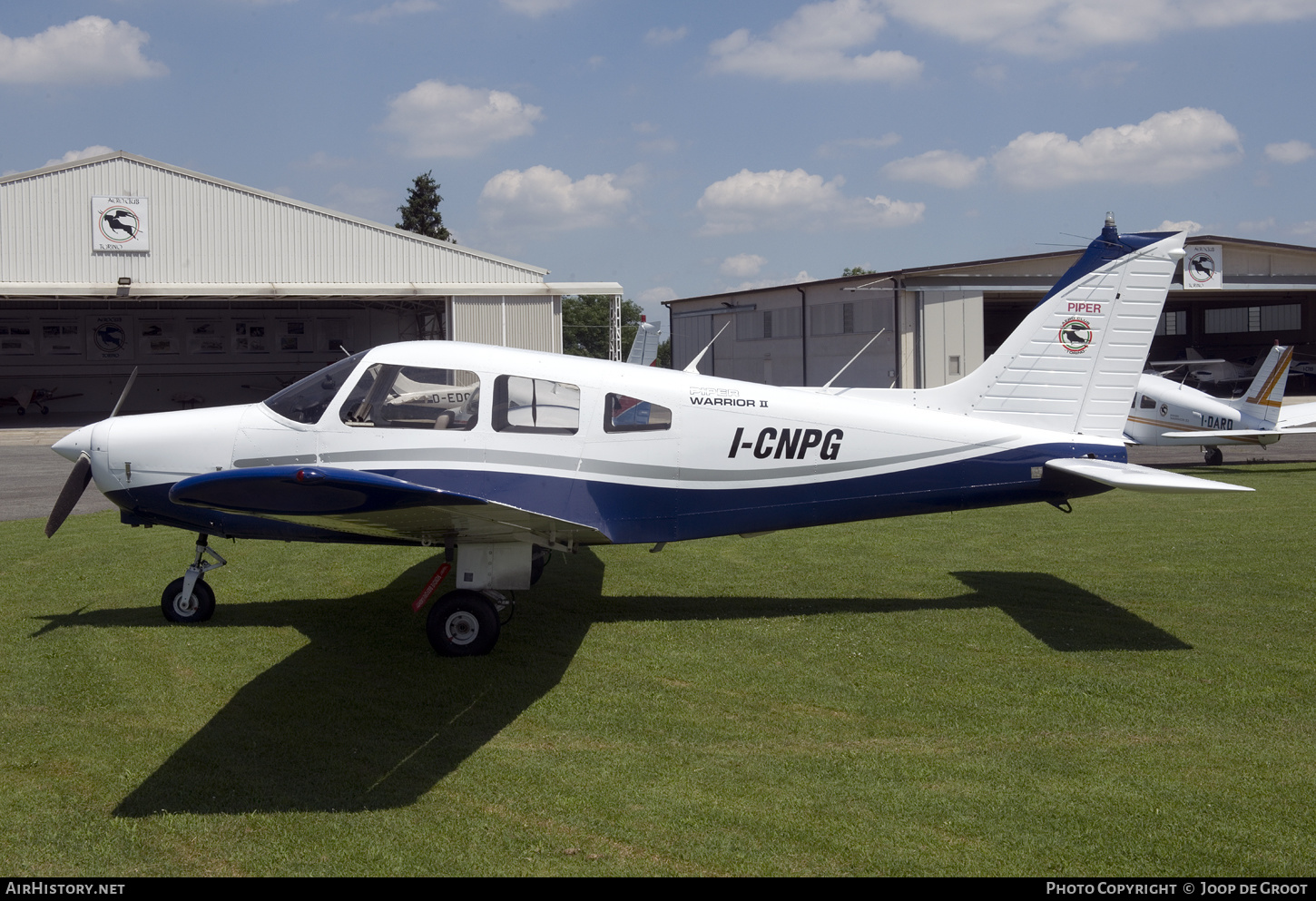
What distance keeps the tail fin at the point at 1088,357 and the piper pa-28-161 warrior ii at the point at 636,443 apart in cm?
1

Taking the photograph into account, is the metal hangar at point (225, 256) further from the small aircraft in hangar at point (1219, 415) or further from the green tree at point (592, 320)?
the green tree at point (592, 320)

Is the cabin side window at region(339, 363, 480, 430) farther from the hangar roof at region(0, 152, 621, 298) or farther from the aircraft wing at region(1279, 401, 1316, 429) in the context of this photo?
the hangar roof at region(0, 152, 621, 298)

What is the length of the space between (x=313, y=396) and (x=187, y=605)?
6.87 ft

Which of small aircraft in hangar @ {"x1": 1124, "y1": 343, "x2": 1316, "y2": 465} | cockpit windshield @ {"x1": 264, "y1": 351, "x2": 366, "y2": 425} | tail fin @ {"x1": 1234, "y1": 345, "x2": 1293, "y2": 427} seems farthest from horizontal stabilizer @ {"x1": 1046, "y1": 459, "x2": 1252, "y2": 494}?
tail fin @ {"x1": 1234, "y1": 345, "x2": 1293, "y2": 427}

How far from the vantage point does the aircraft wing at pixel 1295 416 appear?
58.5 feet

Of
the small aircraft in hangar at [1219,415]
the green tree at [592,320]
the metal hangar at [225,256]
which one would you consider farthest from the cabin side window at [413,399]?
the green tree at [592,320]

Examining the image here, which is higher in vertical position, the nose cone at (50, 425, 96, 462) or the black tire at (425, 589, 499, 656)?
the nose cone at (50, 425, 96, 462)

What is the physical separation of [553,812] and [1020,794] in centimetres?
213

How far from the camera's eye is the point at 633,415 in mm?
6840

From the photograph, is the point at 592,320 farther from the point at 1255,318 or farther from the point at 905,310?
the point at 905,310

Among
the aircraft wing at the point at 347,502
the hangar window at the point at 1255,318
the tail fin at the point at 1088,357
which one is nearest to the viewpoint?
the aircraft wing at the point at 347,502

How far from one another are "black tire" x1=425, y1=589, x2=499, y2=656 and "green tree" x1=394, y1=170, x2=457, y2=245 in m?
66.9

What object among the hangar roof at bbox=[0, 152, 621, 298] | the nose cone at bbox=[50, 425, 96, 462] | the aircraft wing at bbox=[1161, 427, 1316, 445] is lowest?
the aircraft wing at bbox=[1161, 427, 1316, 445]

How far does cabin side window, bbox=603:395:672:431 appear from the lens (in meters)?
Answer: 6.77
